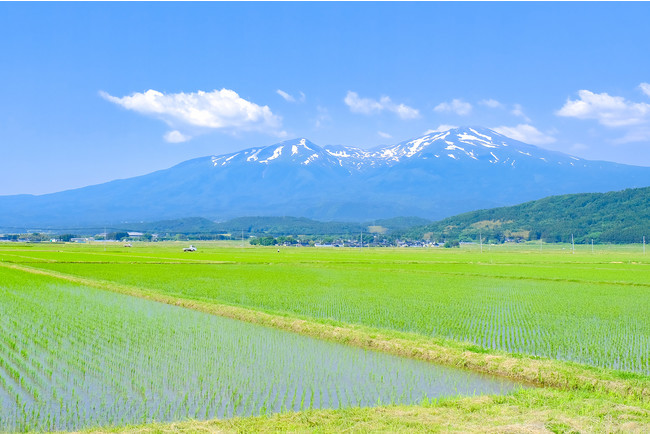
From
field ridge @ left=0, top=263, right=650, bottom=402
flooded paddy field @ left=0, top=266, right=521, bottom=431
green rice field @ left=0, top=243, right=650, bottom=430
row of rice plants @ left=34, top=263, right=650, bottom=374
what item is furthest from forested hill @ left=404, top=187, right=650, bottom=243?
flooded paddy field @ left=0, top=266, right=521, bottom=431

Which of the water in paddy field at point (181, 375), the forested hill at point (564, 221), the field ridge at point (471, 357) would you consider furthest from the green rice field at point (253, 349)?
the forested hill at point (564, 221)

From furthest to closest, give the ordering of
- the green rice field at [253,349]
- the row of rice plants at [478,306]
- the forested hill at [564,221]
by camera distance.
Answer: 1. the forested hill at [564,221]
2. the row of rice plants at [478,306]
3. the green rice field at [253,349]

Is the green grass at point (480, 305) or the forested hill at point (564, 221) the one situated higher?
the forested hill at point (564, 221)

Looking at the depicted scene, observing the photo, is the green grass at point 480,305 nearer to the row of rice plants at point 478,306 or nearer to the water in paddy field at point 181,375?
the row of rice plants at point 478,306

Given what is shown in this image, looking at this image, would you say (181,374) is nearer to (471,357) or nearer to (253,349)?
(253,349)

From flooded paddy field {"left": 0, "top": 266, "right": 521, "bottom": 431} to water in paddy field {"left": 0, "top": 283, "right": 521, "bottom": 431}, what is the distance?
0.05 feet

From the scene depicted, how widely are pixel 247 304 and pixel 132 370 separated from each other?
25.2ft

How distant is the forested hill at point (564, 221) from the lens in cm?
9500

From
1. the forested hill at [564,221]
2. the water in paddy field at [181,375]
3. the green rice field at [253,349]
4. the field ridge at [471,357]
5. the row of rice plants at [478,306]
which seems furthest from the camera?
the forested hill at [564,221]

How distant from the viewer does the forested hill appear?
9500 cm

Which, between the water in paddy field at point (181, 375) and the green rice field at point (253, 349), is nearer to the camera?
the water in paddy field at point (181, 375)

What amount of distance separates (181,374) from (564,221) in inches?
4479

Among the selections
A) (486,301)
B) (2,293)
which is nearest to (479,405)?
(486,301)

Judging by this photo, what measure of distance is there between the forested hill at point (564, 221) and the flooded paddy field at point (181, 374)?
89.9 m
